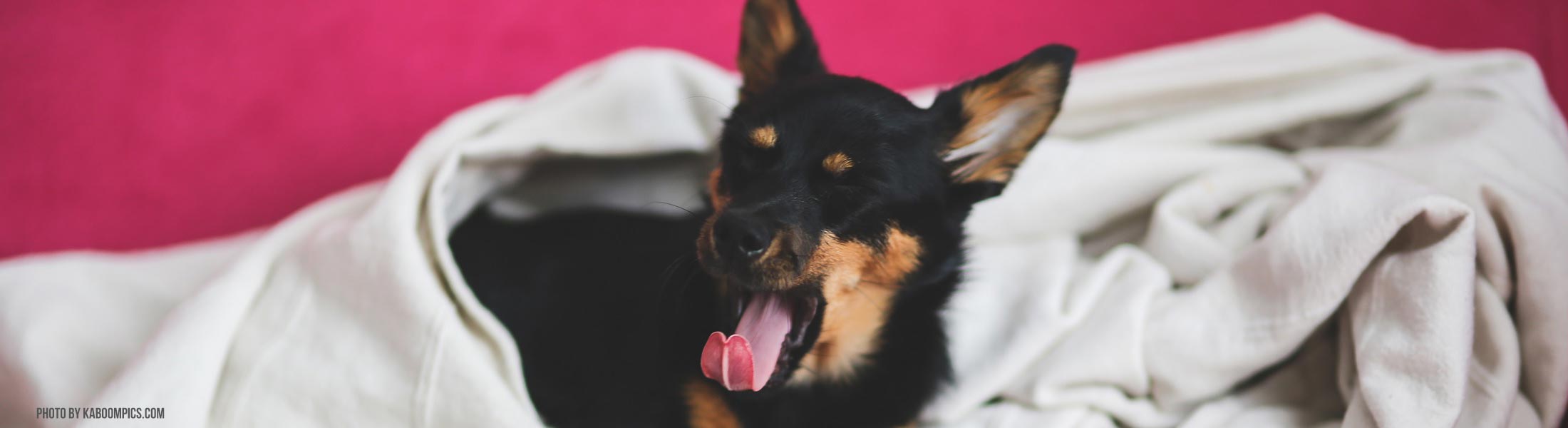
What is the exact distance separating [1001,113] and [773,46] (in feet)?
1.30

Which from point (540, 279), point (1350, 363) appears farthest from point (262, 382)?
point (1350, 363)

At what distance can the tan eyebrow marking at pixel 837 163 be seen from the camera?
1241 mm

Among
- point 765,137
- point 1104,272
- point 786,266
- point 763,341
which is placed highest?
point 765,137

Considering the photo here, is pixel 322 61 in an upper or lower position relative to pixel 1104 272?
upper

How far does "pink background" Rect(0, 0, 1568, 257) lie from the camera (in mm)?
2047

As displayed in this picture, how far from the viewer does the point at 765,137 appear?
50.3 inches

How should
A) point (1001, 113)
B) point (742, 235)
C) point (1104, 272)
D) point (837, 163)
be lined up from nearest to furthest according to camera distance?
point (742, 235) < point (837, 163) < point (1001, 113) < point (1104, 272)

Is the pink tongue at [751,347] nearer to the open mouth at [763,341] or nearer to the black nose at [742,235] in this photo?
the open mouth at [763,341]

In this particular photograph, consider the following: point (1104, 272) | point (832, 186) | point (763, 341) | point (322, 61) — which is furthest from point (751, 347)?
point (322, 61)

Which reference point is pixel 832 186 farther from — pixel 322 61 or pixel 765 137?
pixel 322 61

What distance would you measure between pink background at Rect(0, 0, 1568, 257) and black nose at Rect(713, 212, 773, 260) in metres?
1.36

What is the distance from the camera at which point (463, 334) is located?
1.46 meters

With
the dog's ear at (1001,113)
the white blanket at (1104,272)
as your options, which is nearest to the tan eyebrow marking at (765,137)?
the dog's ear at (1001,113)

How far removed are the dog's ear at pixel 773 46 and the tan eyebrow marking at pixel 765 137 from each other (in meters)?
0.16
